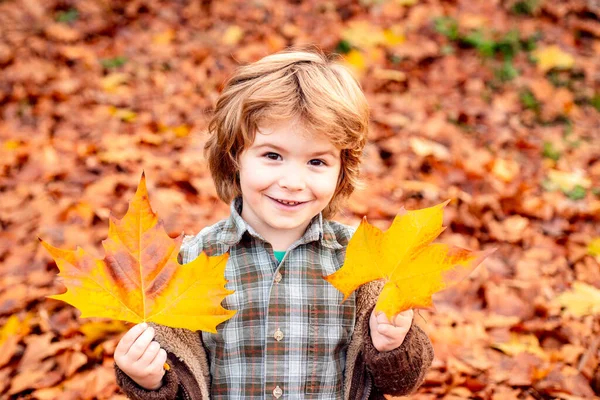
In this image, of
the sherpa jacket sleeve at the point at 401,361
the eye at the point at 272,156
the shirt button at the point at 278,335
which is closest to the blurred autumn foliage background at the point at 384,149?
the sherpa jacket sleeve at the point at 401,361

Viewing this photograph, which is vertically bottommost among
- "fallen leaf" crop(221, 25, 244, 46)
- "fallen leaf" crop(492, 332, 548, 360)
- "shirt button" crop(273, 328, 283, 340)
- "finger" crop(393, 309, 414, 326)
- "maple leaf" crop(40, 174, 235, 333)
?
"fallen leaf" crop(492, 332, 548, 360)

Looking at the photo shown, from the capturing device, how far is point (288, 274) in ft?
5.67

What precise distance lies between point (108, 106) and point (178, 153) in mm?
925

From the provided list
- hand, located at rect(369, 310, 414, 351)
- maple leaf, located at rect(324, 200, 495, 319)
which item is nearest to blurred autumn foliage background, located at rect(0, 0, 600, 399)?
hand, located at rect(369, 310, 414, 351)

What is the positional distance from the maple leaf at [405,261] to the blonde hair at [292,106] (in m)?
0.32

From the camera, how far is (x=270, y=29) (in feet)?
18.6

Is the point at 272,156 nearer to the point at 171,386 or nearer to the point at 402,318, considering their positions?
the point at 402,318

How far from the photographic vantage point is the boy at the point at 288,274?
163cm

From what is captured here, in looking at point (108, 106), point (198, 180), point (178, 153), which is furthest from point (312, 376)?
point (108, 106)

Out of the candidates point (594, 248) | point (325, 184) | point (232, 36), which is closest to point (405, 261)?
point (325, 184)

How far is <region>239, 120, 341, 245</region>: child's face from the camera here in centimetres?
162

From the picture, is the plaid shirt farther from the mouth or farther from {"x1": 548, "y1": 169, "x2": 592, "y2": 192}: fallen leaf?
{"x1": 548, "y1": 169, "x2": 592, "y2": 192}: fallen leaf

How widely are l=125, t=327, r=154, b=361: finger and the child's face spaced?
17.2 inches

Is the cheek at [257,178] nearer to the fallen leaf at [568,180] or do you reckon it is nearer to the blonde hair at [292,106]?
the blonde hair at [292,106]
